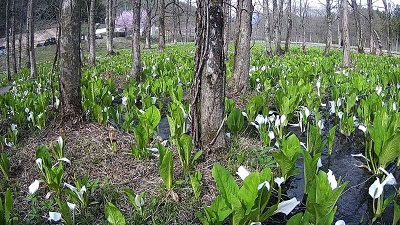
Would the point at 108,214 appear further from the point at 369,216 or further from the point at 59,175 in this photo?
the point at 369,216

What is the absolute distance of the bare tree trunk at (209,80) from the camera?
3459 mm

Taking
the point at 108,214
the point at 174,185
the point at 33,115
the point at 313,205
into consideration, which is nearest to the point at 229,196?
the point at 313,205

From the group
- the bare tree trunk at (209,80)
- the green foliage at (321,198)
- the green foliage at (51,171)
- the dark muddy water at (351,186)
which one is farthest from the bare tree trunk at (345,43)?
the green foliage at (51,171)

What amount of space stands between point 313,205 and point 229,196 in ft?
1.55

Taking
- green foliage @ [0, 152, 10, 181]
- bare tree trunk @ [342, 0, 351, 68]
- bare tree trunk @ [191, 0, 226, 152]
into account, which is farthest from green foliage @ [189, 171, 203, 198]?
bare tree trunk @ [342, 0, 351, 68]

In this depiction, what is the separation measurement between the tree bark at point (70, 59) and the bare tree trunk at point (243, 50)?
3452 millimetres

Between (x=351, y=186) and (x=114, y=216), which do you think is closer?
(x=114, y=216)

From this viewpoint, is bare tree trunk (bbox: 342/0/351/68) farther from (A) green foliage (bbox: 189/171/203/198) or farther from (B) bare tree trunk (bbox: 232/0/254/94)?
(A) green foliage (bbox: 189/171/203/198)

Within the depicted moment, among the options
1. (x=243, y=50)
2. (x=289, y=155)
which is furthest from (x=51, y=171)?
(x=243, y=50)

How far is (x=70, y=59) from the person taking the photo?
173 inches

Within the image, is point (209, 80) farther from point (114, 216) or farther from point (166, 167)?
point (114, 216)

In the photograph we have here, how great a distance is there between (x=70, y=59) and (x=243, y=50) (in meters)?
3.66

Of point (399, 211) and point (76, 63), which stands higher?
point (76, 63)

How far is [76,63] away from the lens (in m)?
4.47
